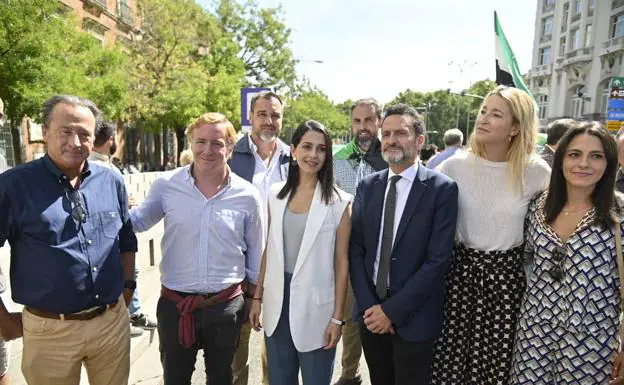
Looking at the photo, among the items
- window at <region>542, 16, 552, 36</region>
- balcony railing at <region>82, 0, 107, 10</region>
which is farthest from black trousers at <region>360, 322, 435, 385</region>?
window at <region>542, 16, 552, 36</region>

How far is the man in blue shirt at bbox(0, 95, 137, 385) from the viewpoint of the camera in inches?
83.4

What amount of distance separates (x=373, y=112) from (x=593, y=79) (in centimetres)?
4407

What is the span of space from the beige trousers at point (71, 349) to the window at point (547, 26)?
5653 cm

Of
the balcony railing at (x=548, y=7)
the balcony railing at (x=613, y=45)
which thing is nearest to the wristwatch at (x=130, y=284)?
the balcony railing at (x=613, y=45)

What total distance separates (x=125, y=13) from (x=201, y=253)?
1075 inches

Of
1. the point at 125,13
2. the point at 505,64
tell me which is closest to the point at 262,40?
the point at 125,13

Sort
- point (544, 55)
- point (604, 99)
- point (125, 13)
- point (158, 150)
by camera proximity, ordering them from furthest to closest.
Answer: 1. point (544, 55)
2. point (604, 99)
3. point (158, 150)
4. point (125, 13)

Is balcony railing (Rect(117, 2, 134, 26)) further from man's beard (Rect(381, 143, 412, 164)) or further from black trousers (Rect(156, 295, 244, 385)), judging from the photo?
man's beard (Rect(381, 143, 412, 164))

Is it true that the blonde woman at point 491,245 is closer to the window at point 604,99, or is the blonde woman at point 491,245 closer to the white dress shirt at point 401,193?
the white dress shirt at point 401,193

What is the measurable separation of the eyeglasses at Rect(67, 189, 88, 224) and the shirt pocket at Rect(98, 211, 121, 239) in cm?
10

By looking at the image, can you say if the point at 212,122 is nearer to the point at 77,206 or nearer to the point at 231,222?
the point at 231,222

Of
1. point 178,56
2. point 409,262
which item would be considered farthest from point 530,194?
point 178,56

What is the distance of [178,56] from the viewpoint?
20.6 metres

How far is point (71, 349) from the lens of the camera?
7.43 feet
